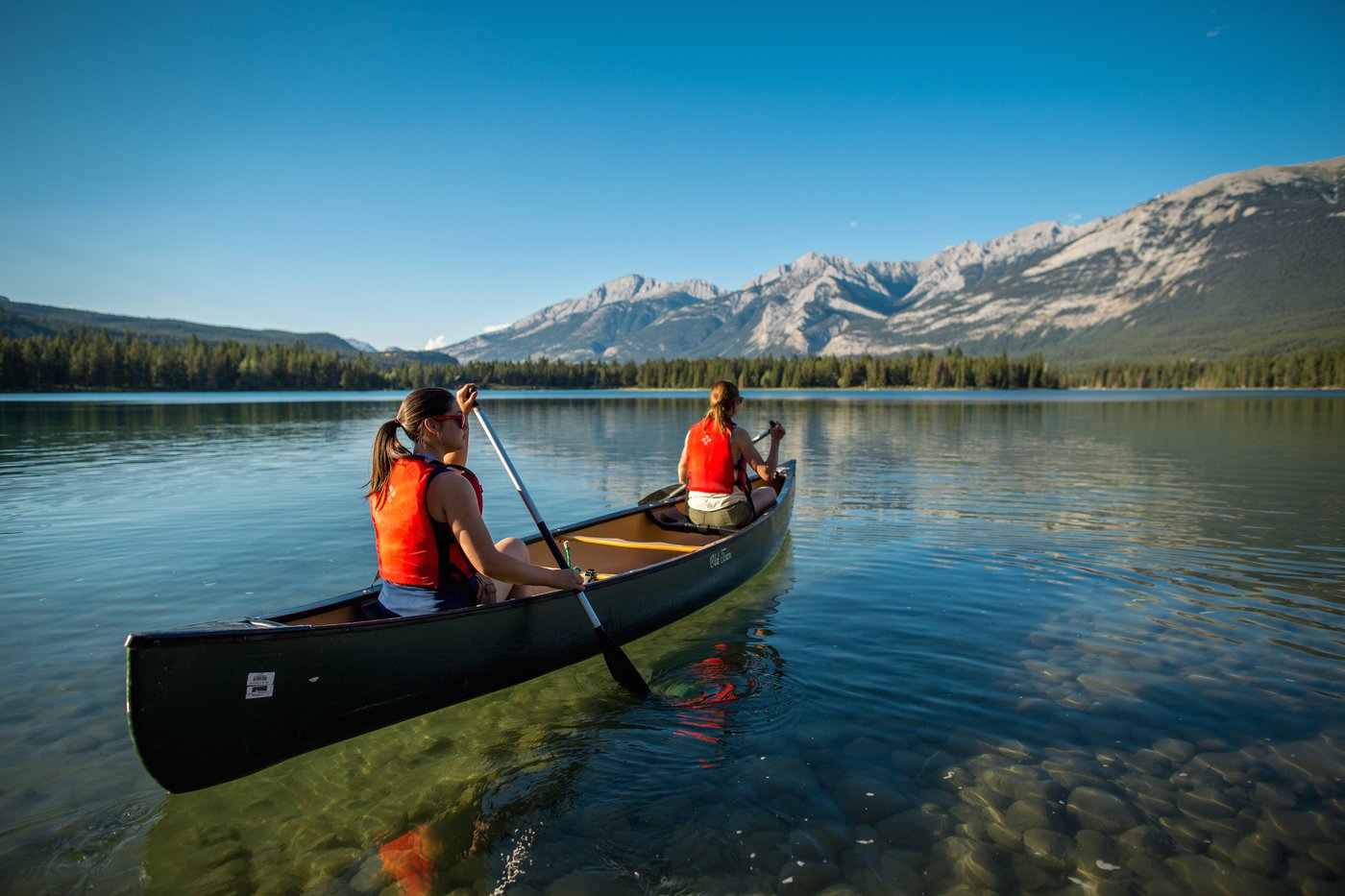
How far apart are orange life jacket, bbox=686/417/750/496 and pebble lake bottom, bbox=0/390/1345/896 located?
1.60 m

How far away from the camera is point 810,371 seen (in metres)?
163

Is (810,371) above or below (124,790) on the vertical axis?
above

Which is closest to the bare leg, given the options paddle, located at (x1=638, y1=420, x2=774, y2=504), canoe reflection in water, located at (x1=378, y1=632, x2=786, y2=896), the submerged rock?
paddle, located at (x1=638, y1=420, x2=774, y2=504)

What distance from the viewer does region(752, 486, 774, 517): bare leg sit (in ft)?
40.7

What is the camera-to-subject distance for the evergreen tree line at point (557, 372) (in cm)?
11562

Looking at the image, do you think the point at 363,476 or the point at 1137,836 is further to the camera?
the point at 363,476

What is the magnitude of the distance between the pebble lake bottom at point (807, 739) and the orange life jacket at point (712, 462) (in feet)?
5.26

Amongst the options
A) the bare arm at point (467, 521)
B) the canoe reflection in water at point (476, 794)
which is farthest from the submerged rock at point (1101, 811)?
the bare arm at point (467, 521)

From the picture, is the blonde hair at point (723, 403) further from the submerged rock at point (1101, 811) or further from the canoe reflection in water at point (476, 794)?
the submerged rock at point (1101, 811)

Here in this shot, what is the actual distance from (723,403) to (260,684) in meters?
6.67

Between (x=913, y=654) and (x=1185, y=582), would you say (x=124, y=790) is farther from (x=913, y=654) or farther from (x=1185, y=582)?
(x=1185, y=582)

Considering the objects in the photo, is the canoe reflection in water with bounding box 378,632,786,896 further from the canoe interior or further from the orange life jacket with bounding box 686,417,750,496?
the orange life jacket with bounding box 686,417,750,496

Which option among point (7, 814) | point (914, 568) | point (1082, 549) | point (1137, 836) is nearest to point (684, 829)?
point (1137, 836)

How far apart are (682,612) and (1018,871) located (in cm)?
514
